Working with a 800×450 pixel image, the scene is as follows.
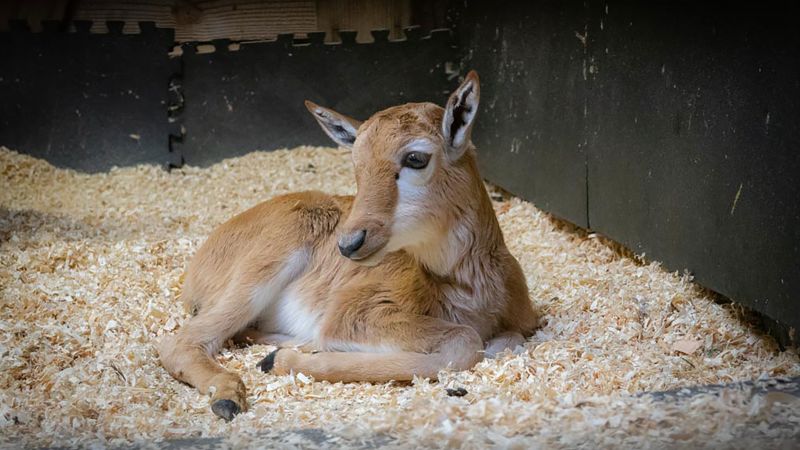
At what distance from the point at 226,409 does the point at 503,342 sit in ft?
4.99

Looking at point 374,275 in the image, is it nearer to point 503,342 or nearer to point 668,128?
point 503,342

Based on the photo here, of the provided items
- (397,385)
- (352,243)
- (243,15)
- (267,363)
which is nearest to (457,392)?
(397,385)

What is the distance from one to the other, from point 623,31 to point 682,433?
3444mm

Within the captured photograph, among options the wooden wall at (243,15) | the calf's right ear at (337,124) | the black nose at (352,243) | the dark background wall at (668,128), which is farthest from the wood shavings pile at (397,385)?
the wooden wall at (243,15)

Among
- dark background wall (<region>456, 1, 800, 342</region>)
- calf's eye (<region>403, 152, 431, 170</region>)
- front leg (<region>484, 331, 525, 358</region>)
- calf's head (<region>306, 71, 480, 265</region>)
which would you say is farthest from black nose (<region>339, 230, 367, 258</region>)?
dark background wall (<region>456, 1, 800, 342</region>)

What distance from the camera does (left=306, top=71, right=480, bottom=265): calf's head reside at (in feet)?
14.7

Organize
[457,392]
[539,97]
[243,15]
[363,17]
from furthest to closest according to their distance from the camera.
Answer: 1. [363,17]
2. [243,15]
3. [539,97]
4. [457,392]

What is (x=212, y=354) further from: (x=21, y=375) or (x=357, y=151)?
(x=357, y=151)

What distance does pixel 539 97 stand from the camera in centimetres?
749

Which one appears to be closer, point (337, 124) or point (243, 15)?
point (337, 124)

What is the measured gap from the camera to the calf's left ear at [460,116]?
15.1 feet

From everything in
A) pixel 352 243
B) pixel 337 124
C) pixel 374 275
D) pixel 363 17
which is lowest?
pixel 374 275

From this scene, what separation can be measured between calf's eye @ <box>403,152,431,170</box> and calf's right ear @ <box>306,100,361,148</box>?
48 centimetres

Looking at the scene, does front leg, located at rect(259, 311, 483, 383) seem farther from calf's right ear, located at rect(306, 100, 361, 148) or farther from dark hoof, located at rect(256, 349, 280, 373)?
calf's right ear, located at rect(306, 100, 361, 148)
